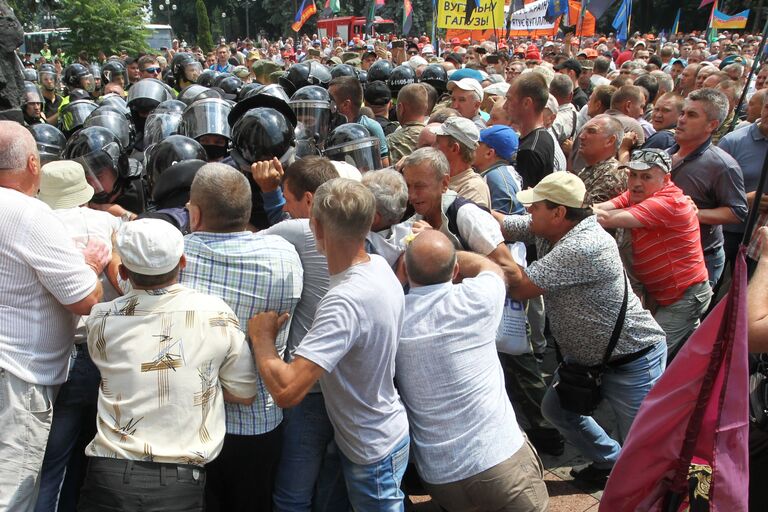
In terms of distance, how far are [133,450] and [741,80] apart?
938 cm

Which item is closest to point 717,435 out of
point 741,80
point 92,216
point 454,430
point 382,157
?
point 454,430

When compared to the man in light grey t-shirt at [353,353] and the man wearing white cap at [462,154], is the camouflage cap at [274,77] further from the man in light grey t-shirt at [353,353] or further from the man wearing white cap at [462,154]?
the man in light grey t-shirt at [353,353]

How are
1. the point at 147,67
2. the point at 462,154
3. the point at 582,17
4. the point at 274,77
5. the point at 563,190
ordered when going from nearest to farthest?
the point at 563,190 → the point at 462,154 → the point at 274,77 → the point at 147,67 → the point at 582,17

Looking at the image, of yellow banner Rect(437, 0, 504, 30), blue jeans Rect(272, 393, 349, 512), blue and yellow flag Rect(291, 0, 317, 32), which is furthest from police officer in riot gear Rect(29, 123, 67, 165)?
blue and yellow flag Rect(291, 0, 317, 32)

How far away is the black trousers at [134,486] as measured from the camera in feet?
7.29

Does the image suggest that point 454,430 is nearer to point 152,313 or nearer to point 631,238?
point 152,313

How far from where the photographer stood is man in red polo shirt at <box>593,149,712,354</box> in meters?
3.91

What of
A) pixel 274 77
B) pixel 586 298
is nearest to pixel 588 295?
pixel 586 298

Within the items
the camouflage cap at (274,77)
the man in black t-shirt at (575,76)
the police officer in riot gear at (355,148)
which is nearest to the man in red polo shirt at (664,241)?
the police officer in riot gear at (355,148)

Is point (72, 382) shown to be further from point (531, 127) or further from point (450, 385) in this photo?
point (531, 127)

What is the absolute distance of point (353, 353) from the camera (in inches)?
97.9

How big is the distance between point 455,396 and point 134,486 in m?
1.23

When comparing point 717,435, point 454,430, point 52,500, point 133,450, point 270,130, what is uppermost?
point 270,130

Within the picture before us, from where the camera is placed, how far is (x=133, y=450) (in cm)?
223
